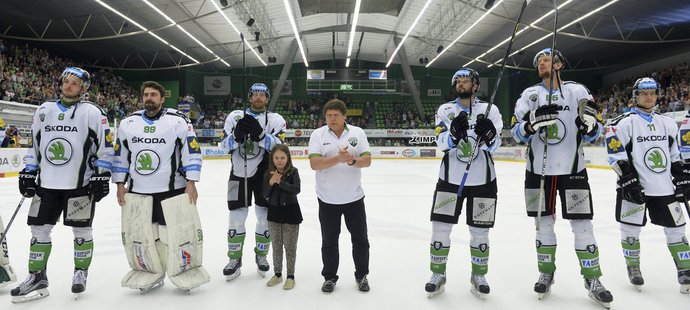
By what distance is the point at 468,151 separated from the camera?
10.7 ft

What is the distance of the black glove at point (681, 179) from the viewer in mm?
3268

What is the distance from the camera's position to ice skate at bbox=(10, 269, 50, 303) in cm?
309

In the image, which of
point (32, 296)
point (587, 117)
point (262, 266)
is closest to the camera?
point (587, 117)

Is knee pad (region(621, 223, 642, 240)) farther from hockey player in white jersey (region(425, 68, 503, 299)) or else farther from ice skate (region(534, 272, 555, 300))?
hockey player in white jersey (region(425, 68, 503, 299))

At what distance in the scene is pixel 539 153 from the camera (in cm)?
329

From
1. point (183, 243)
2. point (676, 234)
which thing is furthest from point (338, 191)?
point (676, 234)

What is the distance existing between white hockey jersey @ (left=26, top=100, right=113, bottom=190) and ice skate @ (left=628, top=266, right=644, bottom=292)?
3940mm

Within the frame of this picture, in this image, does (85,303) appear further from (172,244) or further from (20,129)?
(20,129)

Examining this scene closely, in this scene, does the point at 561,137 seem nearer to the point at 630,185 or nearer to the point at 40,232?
the point at 630,185

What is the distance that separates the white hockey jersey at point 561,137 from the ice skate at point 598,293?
Result: 0.77m

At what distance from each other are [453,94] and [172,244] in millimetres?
2298

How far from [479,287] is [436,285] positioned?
0.30m

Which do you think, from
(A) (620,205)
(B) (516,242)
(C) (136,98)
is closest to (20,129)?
(C) (136,98)

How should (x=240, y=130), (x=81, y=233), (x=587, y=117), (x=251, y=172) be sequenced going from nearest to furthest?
1. (x=587, y=117)
2. (x=81, y=233)
3. (x=240, y=130)
4. (x=251, y=172)
